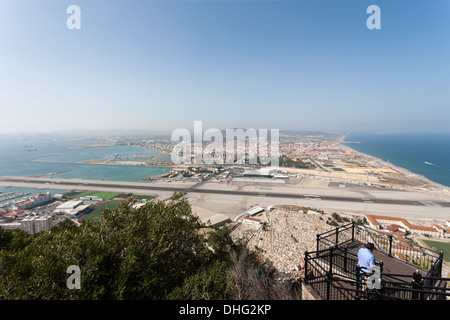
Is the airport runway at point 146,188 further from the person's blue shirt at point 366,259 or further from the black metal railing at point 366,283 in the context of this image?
the person's blue shirt at point 366,259

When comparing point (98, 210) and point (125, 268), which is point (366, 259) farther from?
point (98, 210)

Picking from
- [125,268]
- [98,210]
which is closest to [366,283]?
[125,268]

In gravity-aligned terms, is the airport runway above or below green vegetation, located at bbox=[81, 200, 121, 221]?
above

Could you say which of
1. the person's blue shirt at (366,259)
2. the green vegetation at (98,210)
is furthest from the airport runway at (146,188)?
the person's blue shirt at (366,259)

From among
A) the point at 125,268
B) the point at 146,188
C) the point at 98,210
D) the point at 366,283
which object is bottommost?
the point at 98,210

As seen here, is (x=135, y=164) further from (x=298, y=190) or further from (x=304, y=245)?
(x=304, y=245)

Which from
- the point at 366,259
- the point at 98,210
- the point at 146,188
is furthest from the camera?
the point at 146,188

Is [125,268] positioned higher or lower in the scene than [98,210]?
higher

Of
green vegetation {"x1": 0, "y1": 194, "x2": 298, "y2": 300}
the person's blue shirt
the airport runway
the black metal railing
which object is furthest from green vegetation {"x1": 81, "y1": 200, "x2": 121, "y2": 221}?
the person's blue shirt

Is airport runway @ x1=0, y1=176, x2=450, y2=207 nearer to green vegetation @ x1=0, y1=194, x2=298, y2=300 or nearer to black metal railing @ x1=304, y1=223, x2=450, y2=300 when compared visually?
green vegetation @ x1=0, y1=194, x2=298, y2=300

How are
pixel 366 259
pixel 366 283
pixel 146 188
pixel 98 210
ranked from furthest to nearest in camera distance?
pixel 146 188
pixel 98 210
pixel 366 259
pixel 366 283

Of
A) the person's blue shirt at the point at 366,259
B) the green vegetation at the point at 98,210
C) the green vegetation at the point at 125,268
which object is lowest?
the green vegetation at the point at 98,210
